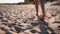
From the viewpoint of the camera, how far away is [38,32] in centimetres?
349

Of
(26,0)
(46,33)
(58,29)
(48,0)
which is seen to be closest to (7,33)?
(46,33)

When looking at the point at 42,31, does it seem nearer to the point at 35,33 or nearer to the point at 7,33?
the point at 35,33

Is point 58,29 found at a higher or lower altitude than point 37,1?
lower

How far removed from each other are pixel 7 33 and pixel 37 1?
1.54 metres

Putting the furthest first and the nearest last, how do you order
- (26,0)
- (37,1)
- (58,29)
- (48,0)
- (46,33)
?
(26,0)
(48,0)
(37,1)
(58,29)
(46,33)

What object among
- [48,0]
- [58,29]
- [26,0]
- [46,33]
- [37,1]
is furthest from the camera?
[26,0]

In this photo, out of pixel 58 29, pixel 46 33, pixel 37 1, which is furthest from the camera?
pixel 37 1

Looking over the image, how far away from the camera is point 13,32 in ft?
11.5

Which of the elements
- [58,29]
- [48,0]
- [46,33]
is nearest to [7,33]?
[46,33]

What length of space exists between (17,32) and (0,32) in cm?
37

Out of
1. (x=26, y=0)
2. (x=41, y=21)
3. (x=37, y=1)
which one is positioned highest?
(x=37, y=1)

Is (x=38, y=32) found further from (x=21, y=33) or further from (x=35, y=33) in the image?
(x=21, y=33)

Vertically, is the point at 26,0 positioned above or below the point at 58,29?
below

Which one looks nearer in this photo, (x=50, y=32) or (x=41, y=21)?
(x=50, y=32)
